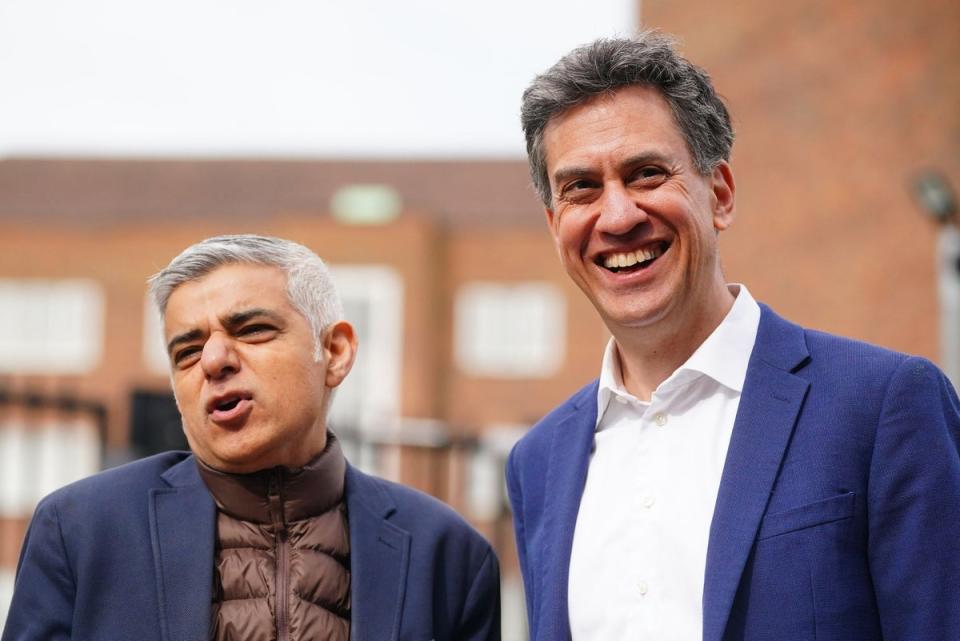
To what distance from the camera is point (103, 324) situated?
90.3 ft

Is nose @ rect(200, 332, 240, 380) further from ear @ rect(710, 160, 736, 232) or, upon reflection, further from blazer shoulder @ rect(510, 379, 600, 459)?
ear @ rect(710, 160, 736, 232)

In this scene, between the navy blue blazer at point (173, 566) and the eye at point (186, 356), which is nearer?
the navy blue blazer at point (173, 566)

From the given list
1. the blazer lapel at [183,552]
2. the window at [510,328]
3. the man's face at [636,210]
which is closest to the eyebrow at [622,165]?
the man's face at [636,210]

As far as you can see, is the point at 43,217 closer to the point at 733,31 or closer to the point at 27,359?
the point at 27,359

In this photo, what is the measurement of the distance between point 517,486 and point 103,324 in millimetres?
26313

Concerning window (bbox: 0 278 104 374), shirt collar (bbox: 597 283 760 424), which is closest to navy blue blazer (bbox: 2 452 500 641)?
shirt collar (bbox: 597 283 760 424)

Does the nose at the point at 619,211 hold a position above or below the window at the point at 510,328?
above

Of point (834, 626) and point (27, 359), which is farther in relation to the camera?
point (27, 359)

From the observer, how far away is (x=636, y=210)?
2.37m

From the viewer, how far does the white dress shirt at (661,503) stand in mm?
2244

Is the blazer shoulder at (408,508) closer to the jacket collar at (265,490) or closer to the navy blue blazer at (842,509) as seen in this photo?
the jacket collar at (265,490)

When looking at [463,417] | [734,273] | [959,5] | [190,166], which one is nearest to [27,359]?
[190,166]

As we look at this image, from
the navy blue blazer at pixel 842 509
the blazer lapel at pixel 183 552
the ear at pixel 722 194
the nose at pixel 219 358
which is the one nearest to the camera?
the navy blue blazer at pixel 842 509

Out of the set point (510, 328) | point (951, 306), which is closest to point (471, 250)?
point (510, 328)
